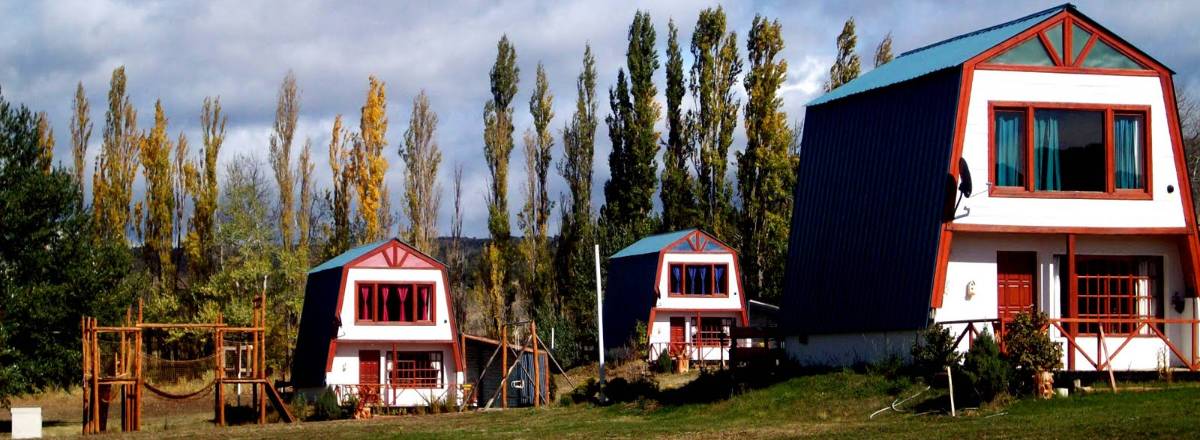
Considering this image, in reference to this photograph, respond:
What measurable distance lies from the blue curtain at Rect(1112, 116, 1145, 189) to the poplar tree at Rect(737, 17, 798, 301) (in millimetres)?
30332

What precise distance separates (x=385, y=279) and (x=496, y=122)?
2059cm

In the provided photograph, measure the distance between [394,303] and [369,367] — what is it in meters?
2.34

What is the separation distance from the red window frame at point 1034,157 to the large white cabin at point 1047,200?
3 centimetres

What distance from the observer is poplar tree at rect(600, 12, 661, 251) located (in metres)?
63.6

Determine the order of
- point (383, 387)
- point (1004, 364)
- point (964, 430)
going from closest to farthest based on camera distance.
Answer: point (964, 430)
point (1004, 364)
point (383, 387)

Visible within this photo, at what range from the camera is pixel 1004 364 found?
82.0 feet

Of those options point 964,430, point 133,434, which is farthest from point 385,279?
point 964,430

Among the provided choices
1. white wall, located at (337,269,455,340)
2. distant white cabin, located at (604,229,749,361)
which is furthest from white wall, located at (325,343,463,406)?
distant white cabin, located at (604,229,749,361)

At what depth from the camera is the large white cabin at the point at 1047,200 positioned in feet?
92.7

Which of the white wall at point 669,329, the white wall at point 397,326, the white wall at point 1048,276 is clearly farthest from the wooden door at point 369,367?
the white wall at point 1048,276

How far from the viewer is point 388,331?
4875 cm

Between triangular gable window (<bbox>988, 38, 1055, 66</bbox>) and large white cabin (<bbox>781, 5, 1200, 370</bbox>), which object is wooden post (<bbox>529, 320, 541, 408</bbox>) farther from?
triangular gable window (<bbox>988, 38, 1055, 66</bbox>)

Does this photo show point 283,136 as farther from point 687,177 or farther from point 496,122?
point 687,177

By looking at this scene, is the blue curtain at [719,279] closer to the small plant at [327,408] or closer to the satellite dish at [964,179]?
the small plant at [327,408]
